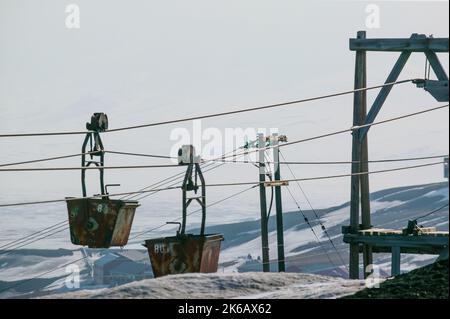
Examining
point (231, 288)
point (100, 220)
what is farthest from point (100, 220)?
point (231, 288)

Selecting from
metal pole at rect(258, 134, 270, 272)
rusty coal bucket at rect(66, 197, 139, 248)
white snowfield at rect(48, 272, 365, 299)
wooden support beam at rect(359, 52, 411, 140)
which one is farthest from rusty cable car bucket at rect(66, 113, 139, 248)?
metal pole at rect(258, 134, 270, 272)

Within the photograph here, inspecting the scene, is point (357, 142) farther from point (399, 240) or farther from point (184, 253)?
point (184, 253)

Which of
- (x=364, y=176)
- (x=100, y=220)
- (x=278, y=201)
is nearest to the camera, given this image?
(x=100, y=220)

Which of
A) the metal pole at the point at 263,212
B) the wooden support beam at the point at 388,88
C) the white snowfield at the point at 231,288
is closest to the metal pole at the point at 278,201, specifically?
the metal pole at the point at 263,212

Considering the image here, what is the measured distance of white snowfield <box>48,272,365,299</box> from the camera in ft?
53.3

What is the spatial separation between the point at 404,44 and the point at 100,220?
22.3 ft

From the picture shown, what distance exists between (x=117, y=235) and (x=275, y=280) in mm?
4671

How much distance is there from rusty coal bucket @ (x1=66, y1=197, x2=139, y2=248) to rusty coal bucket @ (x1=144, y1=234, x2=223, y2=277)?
70cm

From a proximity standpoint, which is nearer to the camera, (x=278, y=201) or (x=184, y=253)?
(x=184, y=253)

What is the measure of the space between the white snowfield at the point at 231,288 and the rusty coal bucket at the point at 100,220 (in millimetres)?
3795

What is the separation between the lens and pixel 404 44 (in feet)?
75.6
